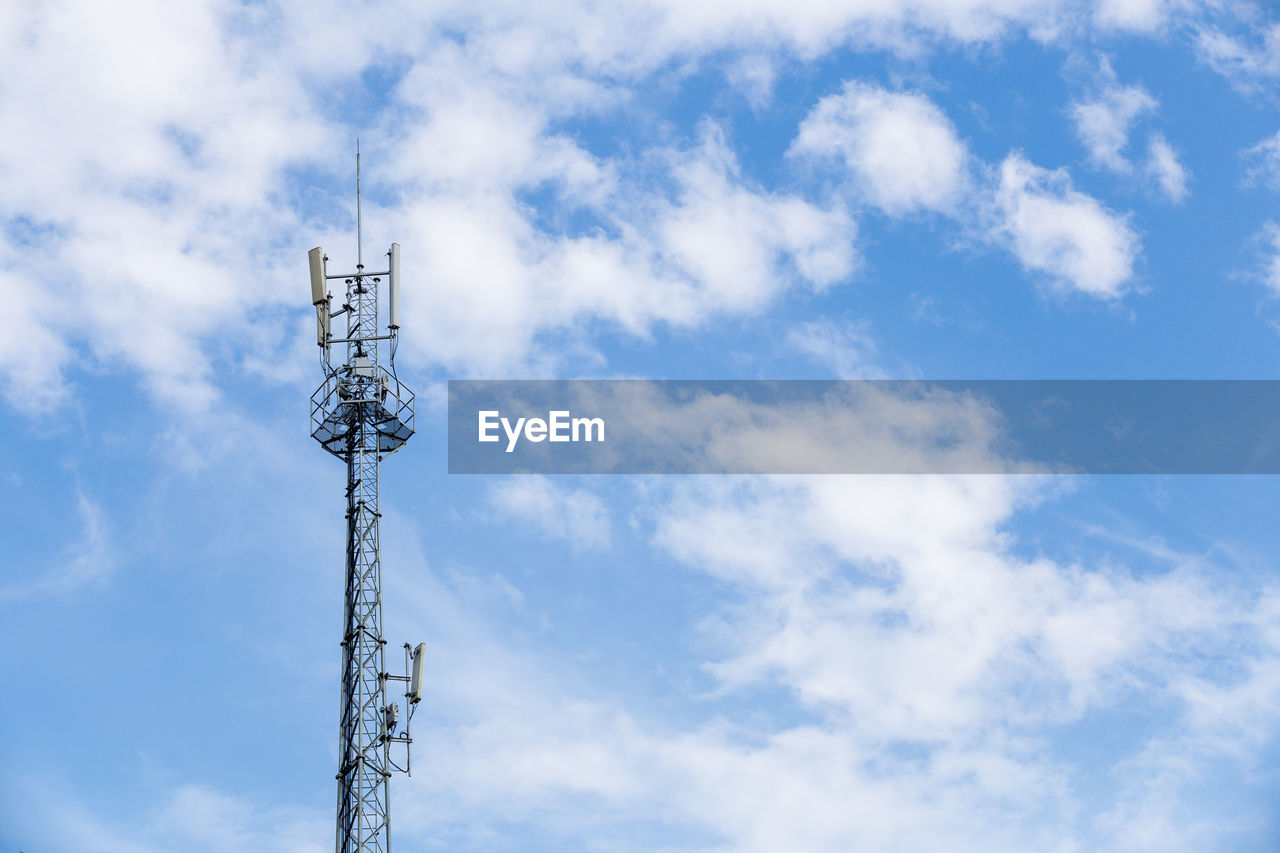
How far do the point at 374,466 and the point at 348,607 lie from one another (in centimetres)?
603

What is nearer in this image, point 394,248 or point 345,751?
point 345,751

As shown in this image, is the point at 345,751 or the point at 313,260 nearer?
the point at 345,751

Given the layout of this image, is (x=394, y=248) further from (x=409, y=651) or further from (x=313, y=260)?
(x=409, y=651)

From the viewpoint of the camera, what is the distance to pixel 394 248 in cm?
9925

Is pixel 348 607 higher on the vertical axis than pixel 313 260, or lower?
lower

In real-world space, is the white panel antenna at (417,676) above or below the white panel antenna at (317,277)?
below

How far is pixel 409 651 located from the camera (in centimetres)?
9594

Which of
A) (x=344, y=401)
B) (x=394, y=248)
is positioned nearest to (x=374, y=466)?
(x=344, y=401)

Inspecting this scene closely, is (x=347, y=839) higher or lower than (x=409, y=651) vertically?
lower

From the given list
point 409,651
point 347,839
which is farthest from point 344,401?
point 347,839

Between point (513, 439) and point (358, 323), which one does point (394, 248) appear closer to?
point (358, 323)

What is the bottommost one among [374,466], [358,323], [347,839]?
[347,839]

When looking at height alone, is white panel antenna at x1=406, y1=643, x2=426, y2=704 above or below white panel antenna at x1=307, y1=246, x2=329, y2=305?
below

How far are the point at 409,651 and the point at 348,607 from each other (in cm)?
336
